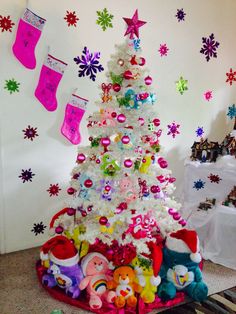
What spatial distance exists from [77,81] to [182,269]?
154cm

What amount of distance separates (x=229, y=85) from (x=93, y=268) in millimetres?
2260

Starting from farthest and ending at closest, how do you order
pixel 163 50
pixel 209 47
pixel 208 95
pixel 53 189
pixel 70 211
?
1. pixel 208 95
2. pixel 209 47
3. pixel 163 50
4. pixel 53 189
5. pixel 70 211

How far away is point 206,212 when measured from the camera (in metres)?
2.82

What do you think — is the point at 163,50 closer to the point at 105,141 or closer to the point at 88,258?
the point at 105,141

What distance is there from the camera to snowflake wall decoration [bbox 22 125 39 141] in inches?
99.4

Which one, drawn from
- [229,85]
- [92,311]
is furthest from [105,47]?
[92,311]

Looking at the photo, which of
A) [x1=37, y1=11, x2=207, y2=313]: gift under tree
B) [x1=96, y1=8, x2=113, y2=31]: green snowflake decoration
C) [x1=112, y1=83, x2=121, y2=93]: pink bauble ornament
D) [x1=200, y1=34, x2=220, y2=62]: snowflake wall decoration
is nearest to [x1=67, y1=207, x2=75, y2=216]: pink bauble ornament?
[x1=37, y1=11, x2=207, y2=313]: gift under tree

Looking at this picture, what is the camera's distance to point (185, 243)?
2.15 m

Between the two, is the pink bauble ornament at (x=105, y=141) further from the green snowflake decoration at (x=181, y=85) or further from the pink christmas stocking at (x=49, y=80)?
the green snowflake decoration at (x=181, y=85)

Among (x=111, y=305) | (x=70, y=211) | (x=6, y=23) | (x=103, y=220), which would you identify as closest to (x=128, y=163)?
(x=103, y=220)

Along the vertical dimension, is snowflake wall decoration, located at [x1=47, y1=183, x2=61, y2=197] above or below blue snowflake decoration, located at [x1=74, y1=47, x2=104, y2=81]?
below

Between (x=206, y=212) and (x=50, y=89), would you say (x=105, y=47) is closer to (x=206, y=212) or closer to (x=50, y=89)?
(x=50, y=89)

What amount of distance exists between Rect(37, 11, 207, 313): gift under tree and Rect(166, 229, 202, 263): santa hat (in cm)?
9

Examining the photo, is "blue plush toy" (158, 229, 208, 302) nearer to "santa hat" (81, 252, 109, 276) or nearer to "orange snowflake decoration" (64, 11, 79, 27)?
"santa hat" (81, 252, 109, 276)
